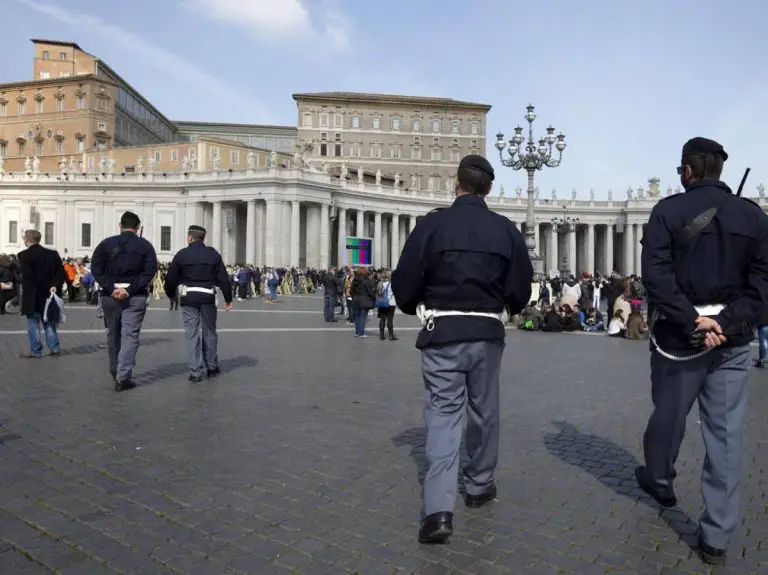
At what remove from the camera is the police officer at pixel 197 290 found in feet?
28.1

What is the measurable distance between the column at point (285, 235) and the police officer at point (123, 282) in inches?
1888

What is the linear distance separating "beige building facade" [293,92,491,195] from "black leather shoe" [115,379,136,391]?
82.1 m

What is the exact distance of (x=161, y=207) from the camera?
2375 inches

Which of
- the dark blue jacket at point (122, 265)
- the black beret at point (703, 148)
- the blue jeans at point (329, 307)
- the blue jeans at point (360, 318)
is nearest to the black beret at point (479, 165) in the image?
the black beret at point (703, 148)

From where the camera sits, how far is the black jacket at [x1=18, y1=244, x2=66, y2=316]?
10.5 m

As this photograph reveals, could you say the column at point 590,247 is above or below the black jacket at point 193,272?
above

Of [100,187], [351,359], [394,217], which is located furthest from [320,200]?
[351,359]

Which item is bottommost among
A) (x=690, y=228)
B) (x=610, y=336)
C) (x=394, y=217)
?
(x=610, y=336)

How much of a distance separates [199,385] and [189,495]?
416cm

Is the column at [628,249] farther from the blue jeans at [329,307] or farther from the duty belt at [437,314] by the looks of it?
the duty belt at [437,314]

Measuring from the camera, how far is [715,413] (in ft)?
11.9

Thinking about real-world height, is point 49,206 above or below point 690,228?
above

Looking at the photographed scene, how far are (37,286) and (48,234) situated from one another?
56428mm

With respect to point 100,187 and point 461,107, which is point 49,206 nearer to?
point 100,187
